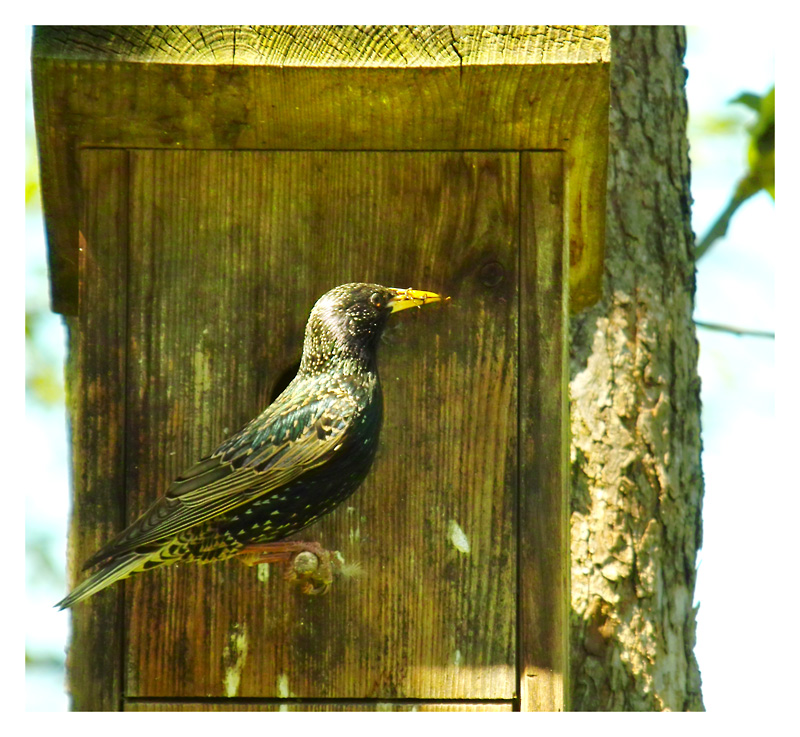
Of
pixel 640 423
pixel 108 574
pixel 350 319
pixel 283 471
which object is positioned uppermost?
pixel 350 319

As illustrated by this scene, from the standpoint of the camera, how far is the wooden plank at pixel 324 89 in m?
2.44

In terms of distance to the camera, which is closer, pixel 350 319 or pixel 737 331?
pixel 350 319

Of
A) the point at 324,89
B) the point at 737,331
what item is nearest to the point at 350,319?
the point at 324,89

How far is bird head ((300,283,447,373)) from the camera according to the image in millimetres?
2578

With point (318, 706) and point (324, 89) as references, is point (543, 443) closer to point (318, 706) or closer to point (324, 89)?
point (318, 706)

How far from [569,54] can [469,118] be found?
0.31 meters

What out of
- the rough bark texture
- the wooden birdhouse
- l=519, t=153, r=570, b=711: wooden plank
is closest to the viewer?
the wooden birdhouse

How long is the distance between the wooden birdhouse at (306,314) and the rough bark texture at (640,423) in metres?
1.06

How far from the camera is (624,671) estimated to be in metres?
3.60

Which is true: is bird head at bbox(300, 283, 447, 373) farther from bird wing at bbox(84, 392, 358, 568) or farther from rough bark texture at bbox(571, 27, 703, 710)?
rough bark texture at bbox(571, 27, 703, 710)

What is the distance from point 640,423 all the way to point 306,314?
153 centimetres

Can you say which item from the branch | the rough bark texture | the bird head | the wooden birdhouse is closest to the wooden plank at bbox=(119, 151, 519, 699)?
the wooden birdhouse

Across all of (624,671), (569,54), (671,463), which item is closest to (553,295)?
(569,54)

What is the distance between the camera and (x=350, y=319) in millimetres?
2574
